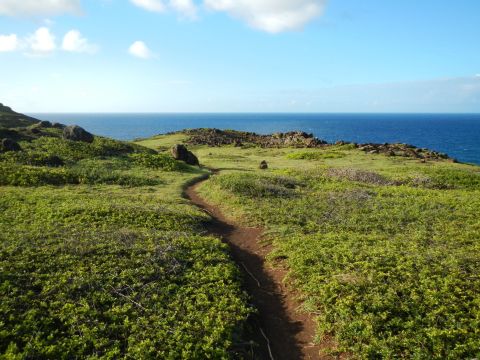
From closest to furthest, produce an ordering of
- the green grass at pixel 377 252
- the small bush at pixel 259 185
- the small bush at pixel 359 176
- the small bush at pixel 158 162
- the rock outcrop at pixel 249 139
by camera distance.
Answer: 1. the green grass at pixel 377 252
2. the small bush at pixel 259 185
3. the small bush at pixel 359 176
4. the small bush at pixel 158 162
5. the rock outcrop at pixel 249 139

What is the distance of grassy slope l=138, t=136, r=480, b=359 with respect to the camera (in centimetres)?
1191

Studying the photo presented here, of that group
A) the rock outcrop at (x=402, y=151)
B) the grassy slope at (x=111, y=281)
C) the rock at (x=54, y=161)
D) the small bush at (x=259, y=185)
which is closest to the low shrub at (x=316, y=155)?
the rock outcrop at (x=402, y=151)

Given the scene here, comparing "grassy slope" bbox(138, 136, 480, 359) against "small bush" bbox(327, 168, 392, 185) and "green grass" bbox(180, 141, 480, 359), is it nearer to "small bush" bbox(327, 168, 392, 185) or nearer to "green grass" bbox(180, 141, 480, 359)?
"green grass" bbox(180, 141, 480, 359)

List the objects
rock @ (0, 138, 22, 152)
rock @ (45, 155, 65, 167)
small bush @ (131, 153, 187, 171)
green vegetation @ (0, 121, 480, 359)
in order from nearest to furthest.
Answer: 1. green vegetation @ (0, 121, 480, 359)
2. rock @ (45, 155, 65, 167)
3. rock @ (0, 138, 22, 152)
4. small bush @ (131, 153, 187, 171)

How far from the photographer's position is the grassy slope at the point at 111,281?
1109 centimetres

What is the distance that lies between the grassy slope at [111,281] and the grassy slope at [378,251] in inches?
142

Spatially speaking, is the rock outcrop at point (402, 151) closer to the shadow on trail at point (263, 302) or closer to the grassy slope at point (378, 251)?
the grassy slope at point (378, 251)

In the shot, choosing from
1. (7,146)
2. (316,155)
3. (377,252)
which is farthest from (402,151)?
(7,146)

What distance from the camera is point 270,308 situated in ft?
47.5

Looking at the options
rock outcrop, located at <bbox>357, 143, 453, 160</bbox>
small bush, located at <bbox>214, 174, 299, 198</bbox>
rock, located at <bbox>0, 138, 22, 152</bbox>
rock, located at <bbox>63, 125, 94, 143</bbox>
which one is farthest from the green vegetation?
rock outcrop, located at <bbox>357, 143, 453, 160</bbox>

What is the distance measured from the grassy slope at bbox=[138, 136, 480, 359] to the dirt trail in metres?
0.67

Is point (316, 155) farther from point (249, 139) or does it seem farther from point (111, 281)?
point (111, 281)

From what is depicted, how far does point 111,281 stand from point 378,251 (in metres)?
11.9

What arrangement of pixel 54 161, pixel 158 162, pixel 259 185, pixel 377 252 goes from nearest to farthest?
pixel 377 252, pixel 259 185, pixel 54 161, pixel 158 162
